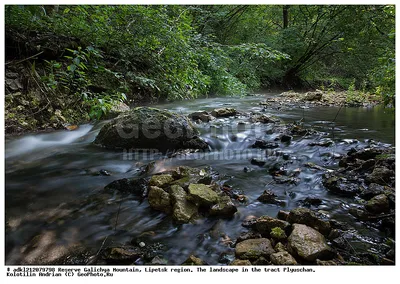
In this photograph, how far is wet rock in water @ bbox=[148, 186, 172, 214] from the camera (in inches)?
105

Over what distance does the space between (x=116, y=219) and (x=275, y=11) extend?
15.8 meters

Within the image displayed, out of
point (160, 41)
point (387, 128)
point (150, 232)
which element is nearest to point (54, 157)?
point (150, 232)

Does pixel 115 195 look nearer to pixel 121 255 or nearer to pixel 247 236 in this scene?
pixel 121 255

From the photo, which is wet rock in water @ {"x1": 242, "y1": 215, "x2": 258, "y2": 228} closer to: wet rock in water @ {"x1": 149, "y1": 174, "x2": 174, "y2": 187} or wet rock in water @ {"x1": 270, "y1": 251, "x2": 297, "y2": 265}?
wet rock in water @ {"x1": 270, "y1": 251, "x2": 297, "y2": 265}

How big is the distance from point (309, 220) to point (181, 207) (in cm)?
116

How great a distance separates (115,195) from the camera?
2.95 m

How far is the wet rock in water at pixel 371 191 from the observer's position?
9.27 ft

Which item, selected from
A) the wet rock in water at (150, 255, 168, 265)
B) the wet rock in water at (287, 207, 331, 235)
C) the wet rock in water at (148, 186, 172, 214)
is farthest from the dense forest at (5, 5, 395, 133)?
the wet rock in water at (150, 255, 168, 265)

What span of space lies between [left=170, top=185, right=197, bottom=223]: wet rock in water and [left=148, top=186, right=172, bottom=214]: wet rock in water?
0.22 feet

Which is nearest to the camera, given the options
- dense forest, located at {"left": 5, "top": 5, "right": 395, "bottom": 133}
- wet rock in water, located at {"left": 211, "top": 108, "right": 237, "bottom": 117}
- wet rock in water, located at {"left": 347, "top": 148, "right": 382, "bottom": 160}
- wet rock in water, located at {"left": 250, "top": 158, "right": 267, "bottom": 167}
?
wet rock in water, located at {"left": 347, "top": 148, "right": 382, "bottom": 160}

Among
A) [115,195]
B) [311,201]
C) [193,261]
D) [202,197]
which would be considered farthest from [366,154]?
[115,195]

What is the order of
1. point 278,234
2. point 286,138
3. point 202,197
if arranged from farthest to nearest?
point 286,138, point 202,197, point 278,234

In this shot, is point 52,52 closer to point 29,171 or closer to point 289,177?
point 29,171

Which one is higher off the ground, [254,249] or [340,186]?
[340,186]
